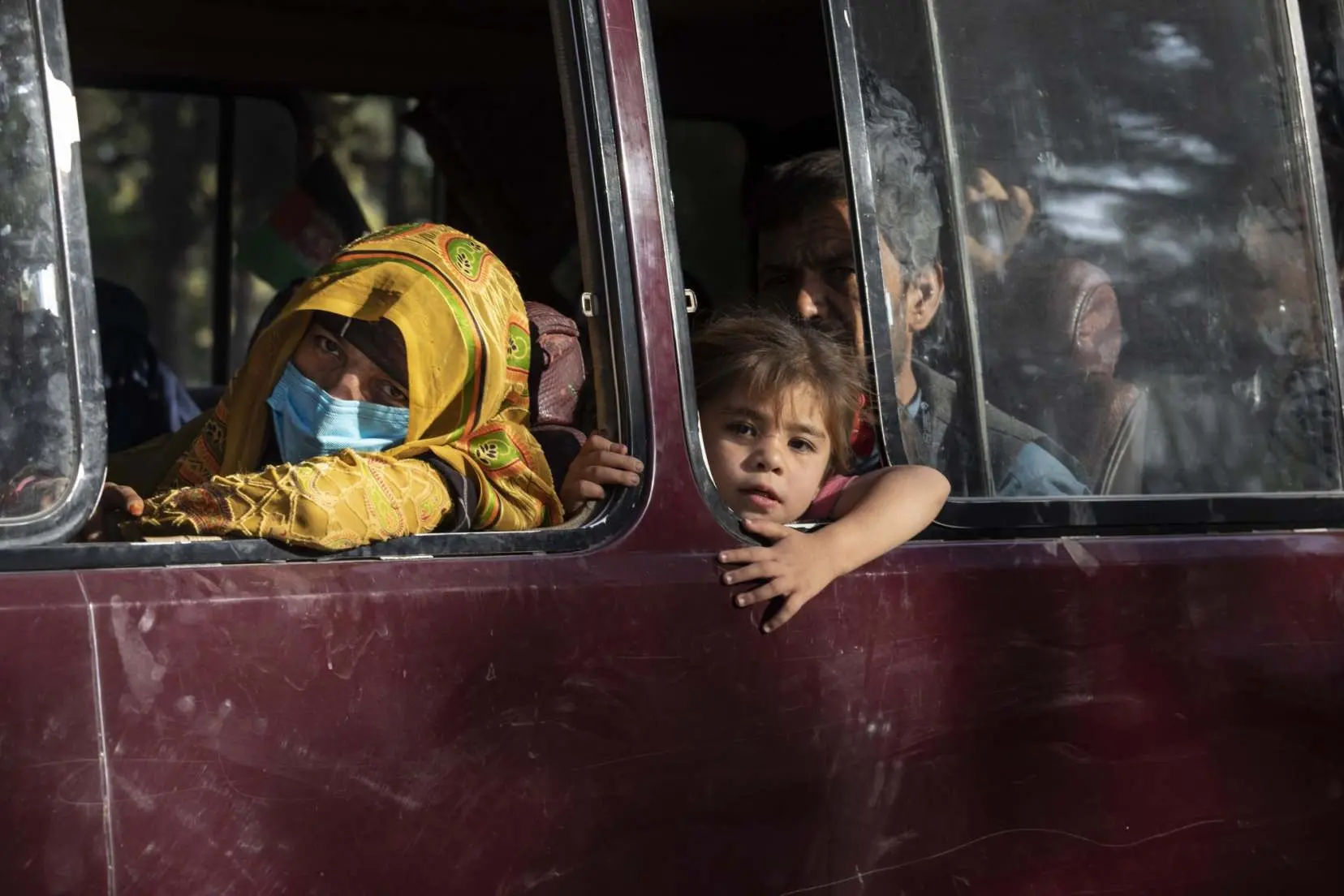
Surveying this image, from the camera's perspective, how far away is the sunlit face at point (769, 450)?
8.16 feet

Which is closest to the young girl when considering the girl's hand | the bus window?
the girl's hand

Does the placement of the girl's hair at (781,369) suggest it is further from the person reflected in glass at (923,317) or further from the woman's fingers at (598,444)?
the woman's fingers at (598,444)

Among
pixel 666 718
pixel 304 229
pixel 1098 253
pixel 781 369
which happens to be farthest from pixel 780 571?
pixel 304 229

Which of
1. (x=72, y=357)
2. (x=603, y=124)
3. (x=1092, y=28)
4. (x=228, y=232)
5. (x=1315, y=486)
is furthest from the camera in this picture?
(x=228, y=232)

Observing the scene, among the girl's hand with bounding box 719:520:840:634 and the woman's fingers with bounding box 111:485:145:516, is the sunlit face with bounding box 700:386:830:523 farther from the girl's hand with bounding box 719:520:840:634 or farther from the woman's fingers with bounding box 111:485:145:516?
the woman's fingers with bounding box 111:485:145:516

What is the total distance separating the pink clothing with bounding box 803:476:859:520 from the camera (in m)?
2.49

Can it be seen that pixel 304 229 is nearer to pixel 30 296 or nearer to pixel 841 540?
pixel 841 540

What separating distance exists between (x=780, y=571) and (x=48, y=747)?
3.04 feet

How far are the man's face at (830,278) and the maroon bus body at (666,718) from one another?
1.24 feet

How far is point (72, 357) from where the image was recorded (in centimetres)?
175

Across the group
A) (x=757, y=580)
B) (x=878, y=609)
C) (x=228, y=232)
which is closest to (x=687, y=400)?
(x=757, y=580)

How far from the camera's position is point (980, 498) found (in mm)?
2480

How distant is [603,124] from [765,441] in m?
0.62

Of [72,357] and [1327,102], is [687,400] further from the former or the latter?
[1327,102]
